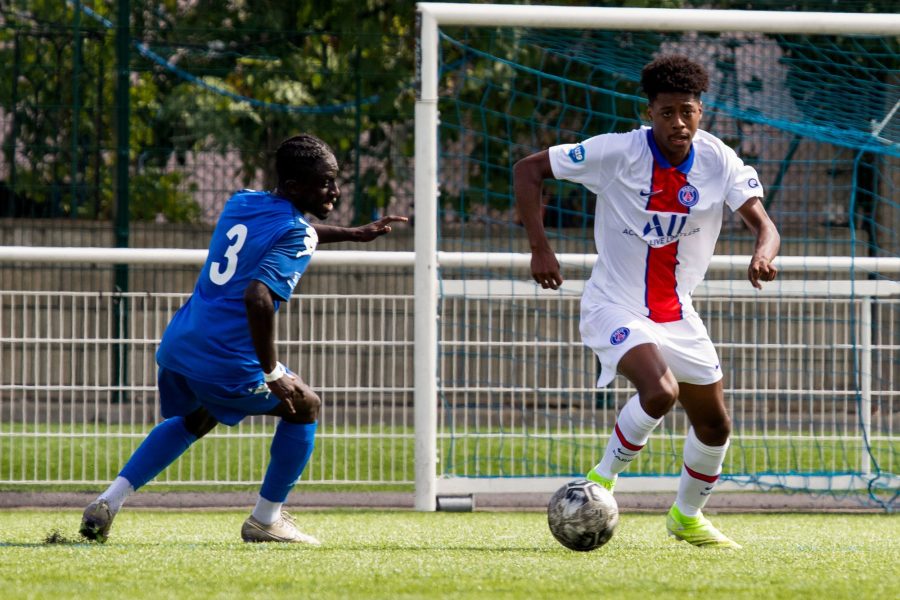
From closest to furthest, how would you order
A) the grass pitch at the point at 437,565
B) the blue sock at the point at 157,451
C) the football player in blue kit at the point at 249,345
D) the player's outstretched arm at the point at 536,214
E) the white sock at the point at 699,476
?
the grass pitch at the point at 437,565 → the football player in blue kit at the point at 249,345 → the player's outstretched arm at the point at 536,214 → the blue sock at the point at 157,451 → the white sock at the point at 699,476

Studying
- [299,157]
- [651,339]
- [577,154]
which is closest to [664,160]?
[577,154]

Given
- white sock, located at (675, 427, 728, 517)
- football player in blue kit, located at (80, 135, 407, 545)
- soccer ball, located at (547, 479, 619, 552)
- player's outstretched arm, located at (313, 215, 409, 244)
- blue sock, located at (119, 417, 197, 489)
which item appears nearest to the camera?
soccer ball, located at (547, 479, 619, 552)

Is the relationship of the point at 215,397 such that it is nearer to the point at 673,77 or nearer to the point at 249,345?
the point at 249,345

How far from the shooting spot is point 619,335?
480 cm

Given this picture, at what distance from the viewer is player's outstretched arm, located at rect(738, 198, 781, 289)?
15.0 ft

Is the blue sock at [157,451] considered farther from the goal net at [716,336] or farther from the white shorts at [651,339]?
the goal net at [716,336]

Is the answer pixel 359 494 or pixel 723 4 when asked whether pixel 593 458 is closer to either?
pixel 359 494

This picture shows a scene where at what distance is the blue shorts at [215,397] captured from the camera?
4.72 metres

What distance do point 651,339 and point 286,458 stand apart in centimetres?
140

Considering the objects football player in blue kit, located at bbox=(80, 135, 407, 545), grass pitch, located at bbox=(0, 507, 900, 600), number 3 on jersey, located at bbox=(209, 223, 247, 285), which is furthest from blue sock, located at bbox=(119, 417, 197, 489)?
number 3 on jersey, located at bbox=(209, 223, 247, 285)

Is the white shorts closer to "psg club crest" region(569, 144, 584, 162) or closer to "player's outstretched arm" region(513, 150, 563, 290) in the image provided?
"player's outstretched arm" region(513, 150, 563, 290)

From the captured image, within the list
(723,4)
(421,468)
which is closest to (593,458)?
(421,468)

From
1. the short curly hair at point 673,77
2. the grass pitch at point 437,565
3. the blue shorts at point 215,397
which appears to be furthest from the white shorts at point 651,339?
the blue shorts at point 215,397

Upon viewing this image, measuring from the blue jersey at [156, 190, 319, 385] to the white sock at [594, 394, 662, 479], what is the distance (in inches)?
50.1
